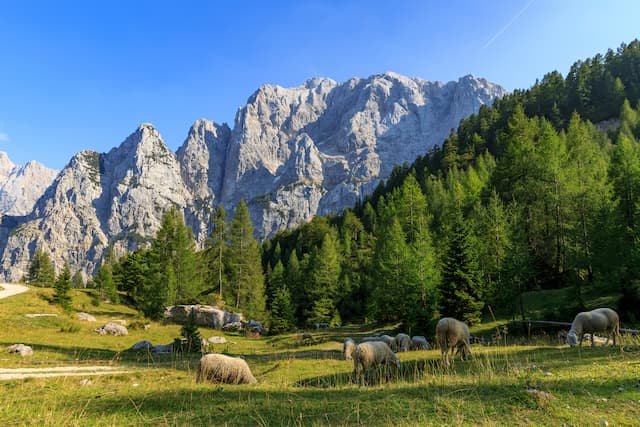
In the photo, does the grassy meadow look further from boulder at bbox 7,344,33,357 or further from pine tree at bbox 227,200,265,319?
pine tree at bbox 227,200,265,319

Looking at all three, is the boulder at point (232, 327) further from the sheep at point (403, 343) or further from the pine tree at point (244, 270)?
the sheep at point (403, 343)

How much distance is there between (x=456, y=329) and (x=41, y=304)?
147ft

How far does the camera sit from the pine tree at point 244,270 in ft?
206

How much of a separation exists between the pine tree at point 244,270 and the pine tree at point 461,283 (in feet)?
122

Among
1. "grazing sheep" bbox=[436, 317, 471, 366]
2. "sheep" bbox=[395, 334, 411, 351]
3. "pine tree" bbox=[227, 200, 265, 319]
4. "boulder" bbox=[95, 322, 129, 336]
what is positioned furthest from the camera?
"pine tree" bbox=[227, 200, 265, 319]

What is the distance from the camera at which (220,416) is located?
7.17m

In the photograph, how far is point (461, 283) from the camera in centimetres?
3384

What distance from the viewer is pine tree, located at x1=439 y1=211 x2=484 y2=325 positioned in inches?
1283

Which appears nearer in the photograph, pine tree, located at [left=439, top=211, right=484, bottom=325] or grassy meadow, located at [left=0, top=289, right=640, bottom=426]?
grassy meadow, located at [left=0, top=289, right=640, bottom=426]

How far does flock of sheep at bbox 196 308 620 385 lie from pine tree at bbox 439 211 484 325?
9101 millimetres

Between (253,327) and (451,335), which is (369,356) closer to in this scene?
(451,335)

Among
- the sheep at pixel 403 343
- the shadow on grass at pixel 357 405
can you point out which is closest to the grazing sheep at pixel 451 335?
the shadow on grass at pixel 357 405

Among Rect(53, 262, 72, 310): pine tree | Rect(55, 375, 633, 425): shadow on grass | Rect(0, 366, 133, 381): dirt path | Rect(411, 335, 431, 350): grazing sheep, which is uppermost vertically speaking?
Rect(53, 262, 72, 310): pine tree

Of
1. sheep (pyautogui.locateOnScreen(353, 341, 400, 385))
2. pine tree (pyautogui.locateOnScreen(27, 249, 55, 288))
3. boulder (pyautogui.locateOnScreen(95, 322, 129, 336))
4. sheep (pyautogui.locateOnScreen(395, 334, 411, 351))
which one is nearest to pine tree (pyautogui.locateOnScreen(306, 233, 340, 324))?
sheep (pyautogui.locateOnScreen(395, 334, 411, 351))
